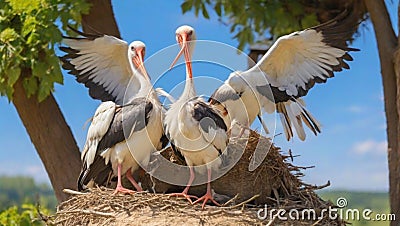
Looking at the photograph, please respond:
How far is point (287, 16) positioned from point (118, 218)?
3.56m

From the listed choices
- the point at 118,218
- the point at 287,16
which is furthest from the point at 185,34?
the point at 287,16

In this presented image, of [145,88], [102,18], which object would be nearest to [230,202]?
[145,88]

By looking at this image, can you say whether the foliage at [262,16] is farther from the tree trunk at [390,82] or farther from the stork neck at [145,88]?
the stork neck at [145,88]

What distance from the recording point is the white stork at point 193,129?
329cm

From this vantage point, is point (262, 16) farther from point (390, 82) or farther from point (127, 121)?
point (127, 121)

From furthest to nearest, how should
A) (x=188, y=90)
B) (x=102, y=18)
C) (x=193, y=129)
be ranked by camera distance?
1. (x=102, y=18)
2. (x=188, y=90)
3. (x=193, y=129)

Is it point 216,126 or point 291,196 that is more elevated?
point 216,126

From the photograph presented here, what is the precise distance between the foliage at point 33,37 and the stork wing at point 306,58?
4.71 ft

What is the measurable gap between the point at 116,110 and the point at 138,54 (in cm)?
32

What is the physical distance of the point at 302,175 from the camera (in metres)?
3.78

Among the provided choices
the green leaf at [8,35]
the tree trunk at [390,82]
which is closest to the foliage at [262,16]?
the tree trunk at [390,82]

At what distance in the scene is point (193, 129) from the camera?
328 cm

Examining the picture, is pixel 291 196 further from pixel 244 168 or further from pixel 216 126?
pixel 216 126

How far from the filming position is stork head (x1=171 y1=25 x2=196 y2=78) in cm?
343
